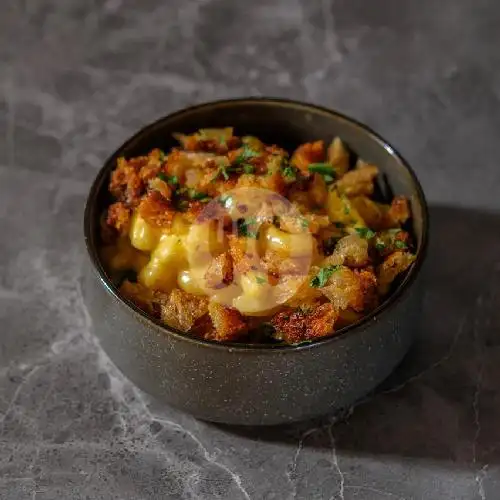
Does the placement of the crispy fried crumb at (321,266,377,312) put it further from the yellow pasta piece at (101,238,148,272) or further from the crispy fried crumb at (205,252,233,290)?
the yellow pasta piece at (101,238,148,272)

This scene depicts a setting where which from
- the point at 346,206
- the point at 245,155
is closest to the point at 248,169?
the point at 245,155

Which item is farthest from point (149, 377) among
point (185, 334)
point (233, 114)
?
point (233, 114)

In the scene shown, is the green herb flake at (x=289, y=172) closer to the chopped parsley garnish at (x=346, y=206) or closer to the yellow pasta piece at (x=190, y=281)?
the chopped parsley garnish at (x=346, y=206)

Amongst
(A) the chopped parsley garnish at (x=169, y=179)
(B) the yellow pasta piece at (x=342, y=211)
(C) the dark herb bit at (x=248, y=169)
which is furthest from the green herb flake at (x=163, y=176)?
(B) the yellow pasta piece at (x=342, y=211)

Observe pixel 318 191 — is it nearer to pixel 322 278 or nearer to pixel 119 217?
pixel 322 278

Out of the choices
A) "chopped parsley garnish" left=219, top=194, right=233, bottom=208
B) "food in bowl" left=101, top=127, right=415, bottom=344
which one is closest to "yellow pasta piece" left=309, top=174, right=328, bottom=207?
"food in bowl" left=101, top=127, right=415, bottom=344
